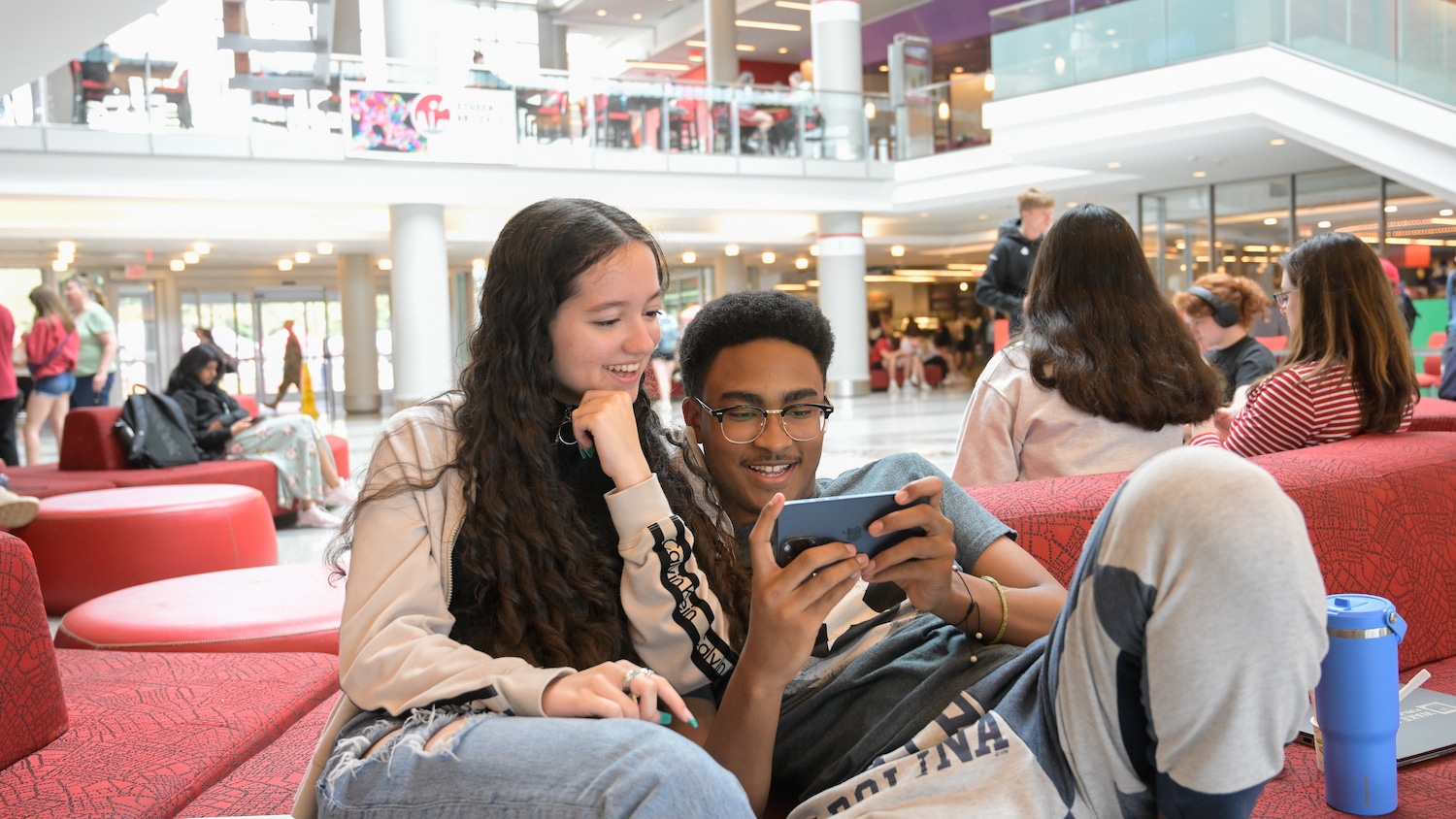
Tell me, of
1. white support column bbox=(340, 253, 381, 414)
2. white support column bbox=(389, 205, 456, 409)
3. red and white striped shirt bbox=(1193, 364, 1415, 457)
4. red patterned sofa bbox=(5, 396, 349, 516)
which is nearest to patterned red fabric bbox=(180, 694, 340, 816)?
red and white striped shirt bbox=(1193, 364, 1415, 457)

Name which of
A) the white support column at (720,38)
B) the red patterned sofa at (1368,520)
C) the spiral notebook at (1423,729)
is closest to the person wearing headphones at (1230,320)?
the red patterned sofa at (1368,520)

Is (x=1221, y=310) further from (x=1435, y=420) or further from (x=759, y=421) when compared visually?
(x=759, y=421)

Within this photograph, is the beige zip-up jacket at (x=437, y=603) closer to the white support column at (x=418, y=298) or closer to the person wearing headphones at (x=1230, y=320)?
the person wearing headphones at (x=1230, y=320)

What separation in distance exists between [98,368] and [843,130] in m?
11.3

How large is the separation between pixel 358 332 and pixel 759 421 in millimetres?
18868

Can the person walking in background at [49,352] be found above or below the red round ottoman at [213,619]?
above

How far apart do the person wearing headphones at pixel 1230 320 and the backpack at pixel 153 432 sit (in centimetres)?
544

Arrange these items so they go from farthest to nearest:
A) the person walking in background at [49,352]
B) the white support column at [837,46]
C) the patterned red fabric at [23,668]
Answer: the white support column at [837,46] < the person walking in background at [49,352] < the patterned red fabric at [23,668]

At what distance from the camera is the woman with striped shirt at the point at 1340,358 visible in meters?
2.86

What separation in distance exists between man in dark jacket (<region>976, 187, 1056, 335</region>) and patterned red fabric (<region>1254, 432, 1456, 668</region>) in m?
4.52

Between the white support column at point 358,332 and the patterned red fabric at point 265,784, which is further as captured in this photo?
the white support column at point 358,332

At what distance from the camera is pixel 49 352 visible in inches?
334

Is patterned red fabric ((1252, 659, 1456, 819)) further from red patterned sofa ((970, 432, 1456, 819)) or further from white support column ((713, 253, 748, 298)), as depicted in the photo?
white support column ((713, 253, 748, 298))

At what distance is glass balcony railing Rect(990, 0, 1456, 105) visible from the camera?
1032 cm
